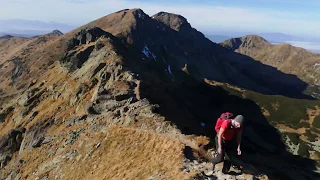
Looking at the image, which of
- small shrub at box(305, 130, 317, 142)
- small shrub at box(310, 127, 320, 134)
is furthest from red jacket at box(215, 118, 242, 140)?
small shrub at box(310, 127, 320, 134)

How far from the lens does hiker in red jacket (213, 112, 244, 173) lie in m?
16.3

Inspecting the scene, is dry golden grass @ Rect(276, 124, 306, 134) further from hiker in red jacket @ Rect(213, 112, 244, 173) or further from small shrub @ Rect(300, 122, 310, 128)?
hiker in red jacket @ Rect(213, 112, 244, 173)

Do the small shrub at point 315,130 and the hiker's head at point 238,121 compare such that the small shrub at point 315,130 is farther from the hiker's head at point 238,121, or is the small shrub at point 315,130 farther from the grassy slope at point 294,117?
the hiker's head at point 238,121

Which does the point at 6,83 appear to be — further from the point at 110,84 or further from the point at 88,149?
the point at 88,149

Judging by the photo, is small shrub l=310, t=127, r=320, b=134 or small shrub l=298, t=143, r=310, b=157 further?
small shrub l=310, t=127, r=320, b=134

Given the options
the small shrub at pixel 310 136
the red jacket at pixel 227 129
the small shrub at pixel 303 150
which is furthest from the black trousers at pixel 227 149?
the small shrub at pixel 310 136

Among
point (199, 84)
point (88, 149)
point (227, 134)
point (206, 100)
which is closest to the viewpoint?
point (227, 134)

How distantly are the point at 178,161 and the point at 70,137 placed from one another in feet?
65.6

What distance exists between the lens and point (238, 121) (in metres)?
16.0

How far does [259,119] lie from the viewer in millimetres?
152500

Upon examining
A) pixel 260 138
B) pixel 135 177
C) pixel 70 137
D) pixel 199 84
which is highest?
pixel 135 177

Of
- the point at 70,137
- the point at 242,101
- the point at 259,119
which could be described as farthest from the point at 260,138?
the point at 70,137

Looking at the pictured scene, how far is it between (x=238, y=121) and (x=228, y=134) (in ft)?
3.80

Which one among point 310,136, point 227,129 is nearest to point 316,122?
point 310,136
